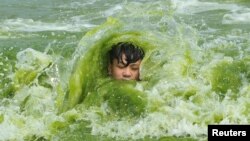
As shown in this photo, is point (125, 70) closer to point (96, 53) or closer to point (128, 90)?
point (128, 90)

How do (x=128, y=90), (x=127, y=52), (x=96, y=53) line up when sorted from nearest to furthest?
(x=128, y=90)
(x=127, y=52)
(x=96, y=53)

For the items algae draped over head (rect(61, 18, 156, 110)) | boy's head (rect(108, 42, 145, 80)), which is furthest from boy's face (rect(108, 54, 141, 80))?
algae draped over head (rect(61, 18, 156, 110))

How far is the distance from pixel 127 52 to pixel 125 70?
0.84 feet

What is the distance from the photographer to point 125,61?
A: 26.1 ft

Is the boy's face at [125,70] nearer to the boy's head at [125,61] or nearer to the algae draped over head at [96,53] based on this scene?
the boy's head at [125,61]

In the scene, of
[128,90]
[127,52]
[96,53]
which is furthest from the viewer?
[96,53]

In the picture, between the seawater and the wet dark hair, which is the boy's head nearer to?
the wet dark hair

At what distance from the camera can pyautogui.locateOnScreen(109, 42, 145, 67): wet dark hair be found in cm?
804

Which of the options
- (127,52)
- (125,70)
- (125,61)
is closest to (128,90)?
(125,70)

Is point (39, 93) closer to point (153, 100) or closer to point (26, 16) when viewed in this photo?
point (153, 100)

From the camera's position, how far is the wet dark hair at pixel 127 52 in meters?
8.04

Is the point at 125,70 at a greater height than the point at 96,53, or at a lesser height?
lesser

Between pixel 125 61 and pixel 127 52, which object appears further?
pixel 127 52

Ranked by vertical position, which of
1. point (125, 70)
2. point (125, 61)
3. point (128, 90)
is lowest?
point (128, 90)
